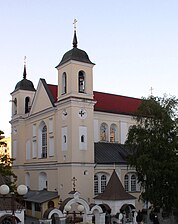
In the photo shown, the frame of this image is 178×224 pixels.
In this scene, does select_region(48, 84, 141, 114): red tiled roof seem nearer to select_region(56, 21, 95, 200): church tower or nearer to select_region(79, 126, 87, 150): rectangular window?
select_region(56, 21, 95, 200): church tower

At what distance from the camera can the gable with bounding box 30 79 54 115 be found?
136 feet

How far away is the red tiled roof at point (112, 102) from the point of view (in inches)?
1709

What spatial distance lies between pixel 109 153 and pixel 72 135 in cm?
572

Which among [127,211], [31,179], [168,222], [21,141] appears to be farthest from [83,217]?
[21,141]

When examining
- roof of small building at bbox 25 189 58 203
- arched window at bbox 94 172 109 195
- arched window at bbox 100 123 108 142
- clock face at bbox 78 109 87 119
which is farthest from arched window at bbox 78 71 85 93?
roof of small building at bbox 25 189 58 203

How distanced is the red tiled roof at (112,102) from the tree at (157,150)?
10.2 m

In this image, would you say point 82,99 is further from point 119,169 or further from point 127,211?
point 127,211

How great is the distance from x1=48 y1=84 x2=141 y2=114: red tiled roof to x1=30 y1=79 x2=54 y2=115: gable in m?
0.62

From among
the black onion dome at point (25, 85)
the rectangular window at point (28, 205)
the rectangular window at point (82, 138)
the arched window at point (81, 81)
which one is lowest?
the rectangular window at point (28, 205)

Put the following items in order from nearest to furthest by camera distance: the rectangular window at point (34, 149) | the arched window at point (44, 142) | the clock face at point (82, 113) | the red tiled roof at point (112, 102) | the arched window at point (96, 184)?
the clock face at point (82, 113) → the arched window at point (96, 184) → the arched window at point (44, 142) → the red tiled roof at point (112, 102) → the rectangular window at point (34, 149)

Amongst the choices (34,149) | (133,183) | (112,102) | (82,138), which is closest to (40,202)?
(82,138)

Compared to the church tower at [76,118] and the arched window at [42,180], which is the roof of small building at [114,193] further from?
the arched window at [42,180]

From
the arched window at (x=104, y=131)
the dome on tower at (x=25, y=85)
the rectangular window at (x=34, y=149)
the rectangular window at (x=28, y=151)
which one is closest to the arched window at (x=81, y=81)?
the arched window at (x=104, y=131)

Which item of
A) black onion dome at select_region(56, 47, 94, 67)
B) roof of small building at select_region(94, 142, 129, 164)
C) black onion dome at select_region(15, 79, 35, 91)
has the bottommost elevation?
roof of small building at select_region(94, 142, 129, 164)
